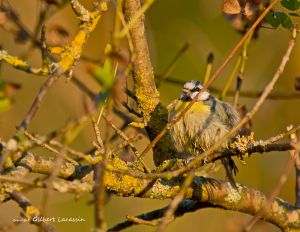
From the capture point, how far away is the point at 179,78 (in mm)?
6559

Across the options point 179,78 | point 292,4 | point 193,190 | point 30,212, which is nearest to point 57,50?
point 30,212

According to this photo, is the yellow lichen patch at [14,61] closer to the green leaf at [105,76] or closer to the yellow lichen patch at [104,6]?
the yellow lichen patch at [104,6]

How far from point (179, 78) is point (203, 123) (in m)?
1.88

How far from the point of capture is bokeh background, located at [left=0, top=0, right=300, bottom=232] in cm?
607

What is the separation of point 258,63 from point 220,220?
1.54 metres

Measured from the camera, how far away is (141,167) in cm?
314

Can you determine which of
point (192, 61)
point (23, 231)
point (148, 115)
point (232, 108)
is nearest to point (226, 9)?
point (148, 115)

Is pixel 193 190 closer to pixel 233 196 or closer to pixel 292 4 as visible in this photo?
pixel 233 196

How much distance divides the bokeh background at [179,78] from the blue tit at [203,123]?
140 centimetres

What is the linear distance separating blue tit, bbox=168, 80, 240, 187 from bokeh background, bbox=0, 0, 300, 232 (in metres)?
1.40

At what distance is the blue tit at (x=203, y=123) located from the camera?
15.1 ft

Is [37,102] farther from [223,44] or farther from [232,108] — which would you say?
[223,44]

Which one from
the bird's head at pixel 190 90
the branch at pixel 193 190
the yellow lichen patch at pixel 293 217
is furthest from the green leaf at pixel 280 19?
the bird's head at pixel 190 90

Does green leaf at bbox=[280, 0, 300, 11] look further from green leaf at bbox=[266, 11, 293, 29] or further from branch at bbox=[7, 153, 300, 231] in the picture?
branch at bbox=[7, 153, 300, 231]
